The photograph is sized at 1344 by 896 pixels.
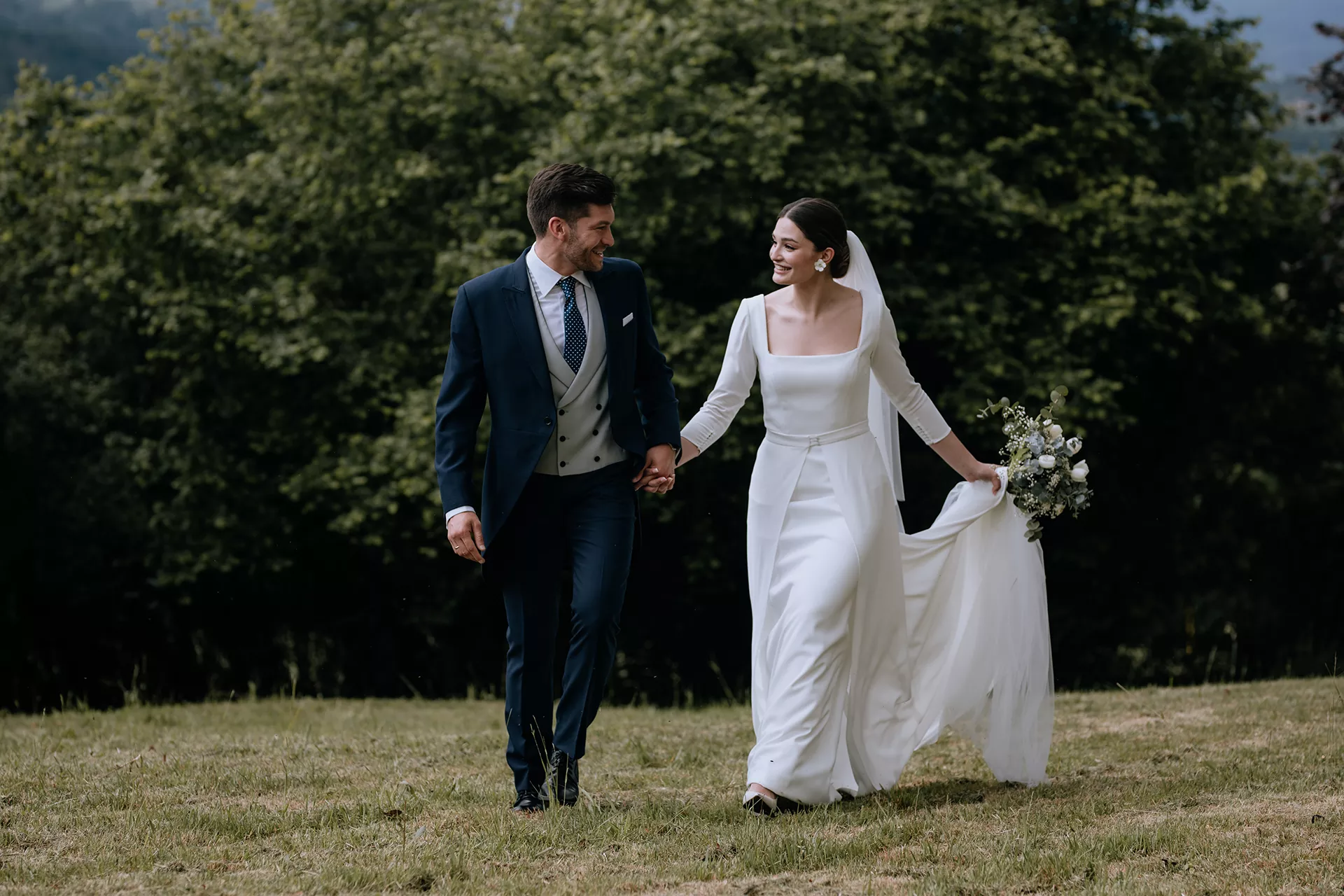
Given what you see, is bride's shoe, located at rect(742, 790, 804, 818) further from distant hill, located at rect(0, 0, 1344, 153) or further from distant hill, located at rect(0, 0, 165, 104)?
distant hill, located at rect(0, 0, 165, 104)

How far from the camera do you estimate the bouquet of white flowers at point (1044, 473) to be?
6086mm

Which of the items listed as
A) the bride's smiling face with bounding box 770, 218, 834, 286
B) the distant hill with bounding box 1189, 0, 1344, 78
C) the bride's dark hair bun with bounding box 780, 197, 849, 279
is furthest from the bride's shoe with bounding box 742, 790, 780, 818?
the distant hill with bounding box 1189, 0, 1344, 78

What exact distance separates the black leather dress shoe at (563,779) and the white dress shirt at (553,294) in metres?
1.04

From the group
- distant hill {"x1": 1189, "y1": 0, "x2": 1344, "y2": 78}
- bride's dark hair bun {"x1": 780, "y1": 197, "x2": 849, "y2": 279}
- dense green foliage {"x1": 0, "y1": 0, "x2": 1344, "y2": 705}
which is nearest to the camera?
bride's dark hair bun {"x1": 780, "y1": 197, "x2": 849, "y2": 279}

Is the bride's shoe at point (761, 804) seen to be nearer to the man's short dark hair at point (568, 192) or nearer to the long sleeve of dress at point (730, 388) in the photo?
the long sleeve of dress at point (730, 388)

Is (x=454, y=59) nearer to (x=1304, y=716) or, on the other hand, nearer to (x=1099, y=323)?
(x=1099, y=323)

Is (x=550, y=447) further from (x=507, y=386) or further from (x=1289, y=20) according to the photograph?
(x=1289, y=20)

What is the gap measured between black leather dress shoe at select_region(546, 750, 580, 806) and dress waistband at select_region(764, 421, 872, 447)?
5.11 feet

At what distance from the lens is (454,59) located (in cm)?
1720

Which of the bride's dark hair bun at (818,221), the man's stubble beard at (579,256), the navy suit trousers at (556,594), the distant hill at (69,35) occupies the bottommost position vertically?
the navy suit trousers at (556,594)

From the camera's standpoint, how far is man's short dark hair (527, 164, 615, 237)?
5.29 m

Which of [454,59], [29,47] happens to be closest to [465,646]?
[454,59]

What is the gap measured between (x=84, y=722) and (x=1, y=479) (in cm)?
1046

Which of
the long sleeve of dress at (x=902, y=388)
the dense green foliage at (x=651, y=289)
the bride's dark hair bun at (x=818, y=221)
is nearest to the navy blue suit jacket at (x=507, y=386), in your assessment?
the bride's dark hair bun at (x=818, y=221)
